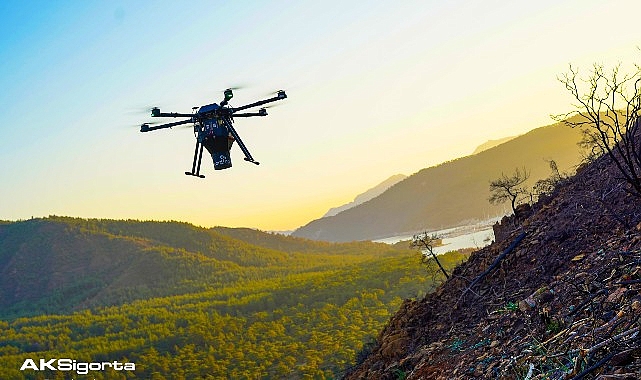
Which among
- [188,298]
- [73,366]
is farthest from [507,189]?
[188,298]

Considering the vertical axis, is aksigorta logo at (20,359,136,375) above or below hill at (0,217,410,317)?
below

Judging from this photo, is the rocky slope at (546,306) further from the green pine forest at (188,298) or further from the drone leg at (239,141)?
the drone leg at (239,141)

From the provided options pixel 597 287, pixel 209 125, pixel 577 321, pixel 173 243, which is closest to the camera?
pixel 577 321

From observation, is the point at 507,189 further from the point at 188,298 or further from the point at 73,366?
the point at 188,298

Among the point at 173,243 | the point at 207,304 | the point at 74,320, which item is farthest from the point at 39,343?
the point at 173,243

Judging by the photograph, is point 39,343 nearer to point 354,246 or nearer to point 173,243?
point 173,243

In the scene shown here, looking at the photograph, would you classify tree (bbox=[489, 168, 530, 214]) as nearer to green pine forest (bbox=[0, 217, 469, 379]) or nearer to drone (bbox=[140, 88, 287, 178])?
green pine forest (bbox=[0, 217, 469, 379])

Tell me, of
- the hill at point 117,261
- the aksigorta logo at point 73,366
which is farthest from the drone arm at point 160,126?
the hill at point 117,261

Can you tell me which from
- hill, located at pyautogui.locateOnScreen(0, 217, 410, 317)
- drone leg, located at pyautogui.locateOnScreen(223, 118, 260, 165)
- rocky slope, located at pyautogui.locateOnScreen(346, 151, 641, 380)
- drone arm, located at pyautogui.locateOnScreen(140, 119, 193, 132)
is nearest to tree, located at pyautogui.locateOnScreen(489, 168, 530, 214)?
rocky slope, located at pyautogui.locateOnScreen(346, 151, 641, 380)
